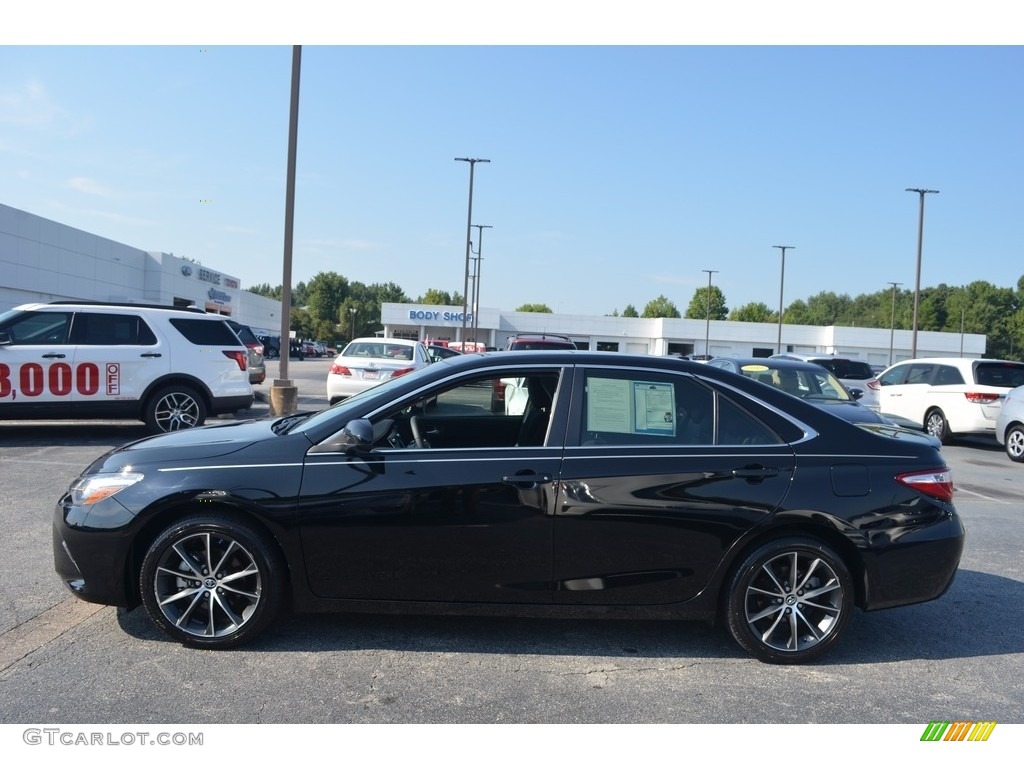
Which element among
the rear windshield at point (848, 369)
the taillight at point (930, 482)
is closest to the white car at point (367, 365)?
the rear windshield at point (848, 369)

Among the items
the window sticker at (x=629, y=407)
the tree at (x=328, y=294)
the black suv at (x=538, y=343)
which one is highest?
the tree at (x=328, y=294)

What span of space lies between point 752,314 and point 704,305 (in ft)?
51.6

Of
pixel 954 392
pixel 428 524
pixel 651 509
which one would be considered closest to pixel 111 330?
pixel 428 524

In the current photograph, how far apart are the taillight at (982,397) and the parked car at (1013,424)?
1.53ft

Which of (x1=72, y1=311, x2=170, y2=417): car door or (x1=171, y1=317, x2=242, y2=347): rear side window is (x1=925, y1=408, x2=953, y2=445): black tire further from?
(x1=72, y1=311, x2=170, y2=417): car door

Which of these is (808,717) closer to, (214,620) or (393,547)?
(393,547)

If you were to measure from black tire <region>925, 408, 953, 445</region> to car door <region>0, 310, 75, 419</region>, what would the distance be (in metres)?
14.7

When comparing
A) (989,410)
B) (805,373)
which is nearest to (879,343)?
(989,410)

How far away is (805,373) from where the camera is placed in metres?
10.5

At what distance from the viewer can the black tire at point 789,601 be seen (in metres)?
4.12

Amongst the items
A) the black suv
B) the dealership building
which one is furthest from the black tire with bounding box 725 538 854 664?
the dealership building

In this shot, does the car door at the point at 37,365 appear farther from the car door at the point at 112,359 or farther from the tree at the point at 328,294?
the tree at the point at 328,294
